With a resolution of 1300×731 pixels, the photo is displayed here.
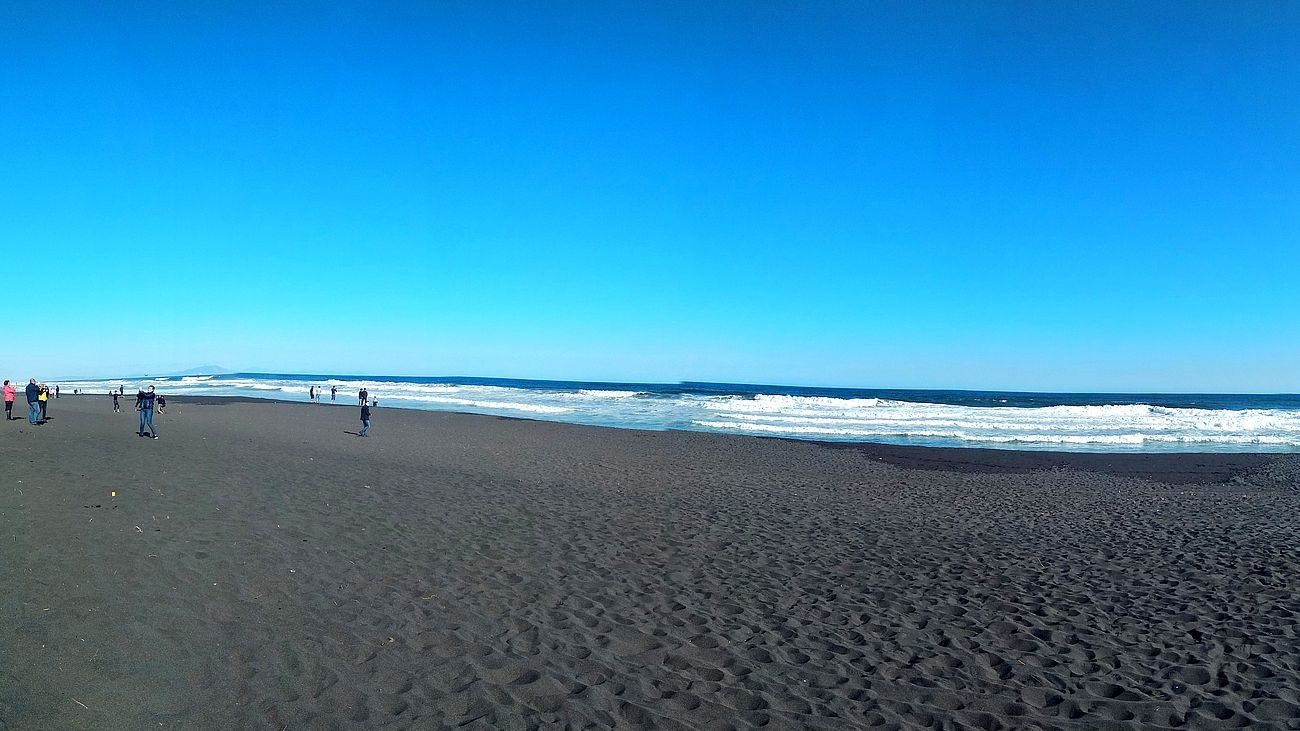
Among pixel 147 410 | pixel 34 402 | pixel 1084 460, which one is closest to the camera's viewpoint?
pixel 147 410

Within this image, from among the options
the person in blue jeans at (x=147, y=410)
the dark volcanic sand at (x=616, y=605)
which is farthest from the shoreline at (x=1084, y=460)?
the person in blue jeans at (x=147, y=410)

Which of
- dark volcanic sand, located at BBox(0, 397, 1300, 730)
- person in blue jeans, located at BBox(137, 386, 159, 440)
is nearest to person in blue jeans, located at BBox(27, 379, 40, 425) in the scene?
person in blue jeans, located at BBox(137, 386, 159, 440)

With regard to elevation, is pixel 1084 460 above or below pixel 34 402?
below

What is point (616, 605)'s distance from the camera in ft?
22.7

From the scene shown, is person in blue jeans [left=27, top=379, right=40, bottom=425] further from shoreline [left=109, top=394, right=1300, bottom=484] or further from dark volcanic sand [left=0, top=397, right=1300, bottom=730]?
shoreline [left=109, top=394, right=1300, bottom=484]

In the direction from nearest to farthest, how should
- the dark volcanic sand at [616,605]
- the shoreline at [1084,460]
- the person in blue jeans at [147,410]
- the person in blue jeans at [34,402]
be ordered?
the dark volcanic sand at [616,605] < the shoreline at [1084,460] < the person in blue jeans at [147,410] < the person in blue jeans at [34,402]

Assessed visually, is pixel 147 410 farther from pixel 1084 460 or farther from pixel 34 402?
pixel 1084 460

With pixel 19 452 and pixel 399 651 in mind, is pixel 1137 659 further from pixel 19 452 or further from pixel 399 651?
pixel 19 452

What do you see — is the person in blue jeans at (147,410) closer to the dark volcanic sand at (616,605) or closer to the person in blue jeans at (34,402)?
the person in blue jeans at (34,402)

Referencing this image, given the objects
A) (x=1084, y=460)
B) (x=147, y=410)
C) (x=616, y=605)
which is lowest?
(x=616, y=605)

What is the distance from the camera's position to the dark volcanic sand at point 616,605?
4.82 metres

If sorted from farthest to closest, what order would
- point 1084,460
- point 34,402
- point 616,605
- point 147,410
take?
point 34,402
point 1084,460
point 147,410
point 616,605

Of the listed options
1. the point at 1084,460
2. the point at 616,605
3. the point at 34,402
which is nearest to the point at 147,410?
the point at 34,402

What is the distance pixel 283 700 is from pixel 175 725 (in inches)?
24.1
